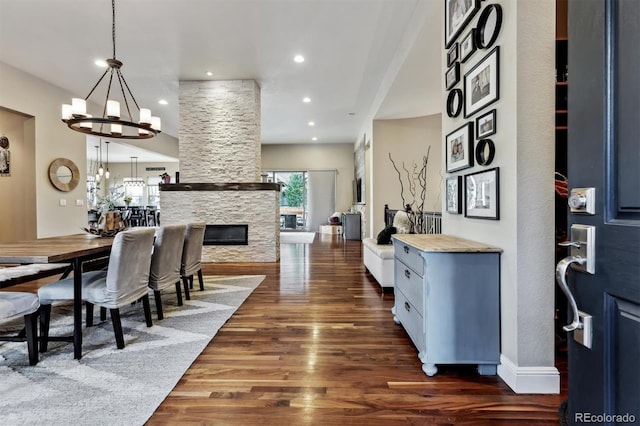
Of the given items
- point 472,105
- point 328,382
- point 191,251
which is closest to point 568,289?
point 328,382

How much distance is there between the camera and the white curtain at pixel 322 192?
11.8 metres

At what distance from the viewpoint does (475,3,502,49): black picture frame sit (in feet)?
6.47

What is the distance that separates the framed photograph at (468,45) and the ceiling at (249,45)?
0.91m

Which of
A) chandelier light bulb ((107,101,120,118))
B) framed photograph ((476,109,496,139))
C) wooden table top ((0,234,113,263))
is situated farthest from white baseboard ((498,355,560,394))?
chandelier light bulb ((107,101,120,118))

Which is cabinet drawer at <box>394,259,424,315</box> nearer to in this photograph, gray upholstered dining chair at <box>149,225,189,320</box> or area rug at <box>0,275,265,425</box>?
area rug at <box>0,275,265,425</box>

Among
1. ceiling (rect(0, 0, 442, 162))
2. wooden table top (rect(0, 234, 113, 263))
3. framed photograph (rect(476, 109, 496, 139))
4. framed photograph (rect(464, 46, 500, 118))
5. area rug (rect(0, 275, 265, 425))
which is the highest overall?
ceiling (rect(0, 0, 442, 162))

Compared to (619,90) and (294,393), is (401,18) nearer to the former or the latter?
(619,90)

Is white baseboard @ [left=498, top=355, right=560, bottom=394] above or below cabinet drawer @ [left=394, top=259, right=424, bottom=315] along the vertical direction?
below

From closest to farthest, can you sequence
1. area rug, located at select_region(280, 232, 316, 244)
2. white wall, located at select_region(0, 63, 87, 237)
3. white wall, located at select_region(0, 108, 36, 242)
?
white wall, located at select_region(0, 63, 87, 237)
white wall, located at select_region(0, 108, 36, 242)
area rug, located at select_region(280, 232, 316, 244)

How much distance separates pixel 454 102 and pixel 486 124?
1.80 ft

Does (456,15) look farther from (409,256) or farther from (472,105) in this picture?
(409,256)

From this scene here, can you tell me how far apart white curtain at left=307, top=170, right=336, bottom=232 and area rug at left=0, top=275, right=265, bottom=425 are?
28.8ft

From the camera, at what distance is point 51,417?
5.32ft

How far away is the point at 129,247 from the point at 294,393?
5.20ft
